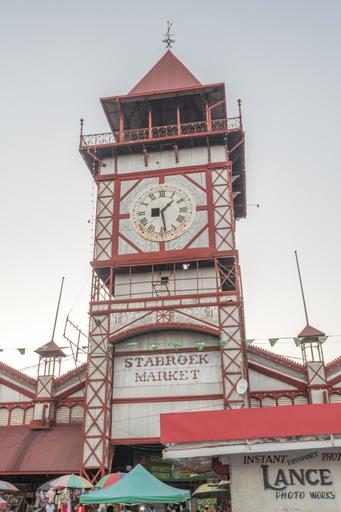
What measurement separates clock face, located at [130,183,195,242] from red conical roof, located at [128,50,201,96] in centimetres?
738

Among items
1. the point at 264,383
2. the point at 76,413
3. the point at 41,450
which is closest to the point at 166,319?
the point at 264,383

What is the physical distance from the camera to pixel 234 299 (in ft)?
92.5

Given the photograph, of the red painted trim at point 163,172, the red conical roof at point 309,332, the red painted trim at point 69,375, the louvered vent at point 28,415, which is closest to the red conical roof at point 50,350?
the red painted trim at point 69,375

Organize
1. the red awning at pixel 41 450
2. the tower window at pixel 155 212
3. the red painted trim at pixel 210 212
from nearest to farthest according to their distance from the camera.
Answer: the red awning at pixel 41 450 < the red painted trim at pixel 210 212 < the tower window at pixel 155 212

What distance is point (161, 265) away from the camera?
30969 millimetres

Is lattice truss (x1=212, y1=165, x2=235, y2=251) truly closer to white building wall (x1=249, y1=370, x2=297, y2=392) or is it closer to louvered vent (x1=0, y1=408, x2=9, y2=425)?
white building wall (x1=249, y1=370, x2=297, y2=392)

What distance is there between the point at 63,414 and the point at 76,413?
0.81 meters

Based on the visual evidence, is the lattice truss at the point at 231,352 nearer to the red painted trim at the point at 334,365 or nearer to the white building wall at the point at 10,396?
the red painted trim at the point at 334,365

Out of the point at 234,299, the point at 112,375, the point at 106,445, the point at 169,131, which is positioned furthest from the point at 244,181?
the point at 106,445

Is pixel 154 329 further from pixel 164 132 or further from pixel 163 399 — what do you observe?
pixel 164 132

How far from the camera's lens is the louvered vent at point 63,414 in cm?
3095

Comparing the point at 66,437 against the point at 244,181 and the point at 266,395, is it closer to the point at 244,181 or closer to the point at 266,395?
the point at 266,395

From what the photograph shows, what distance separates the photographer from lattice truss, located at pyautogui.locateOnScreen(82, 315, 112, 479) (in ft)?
86.0

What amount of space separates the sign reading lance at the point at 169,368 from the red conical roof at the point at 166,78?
17575mm
